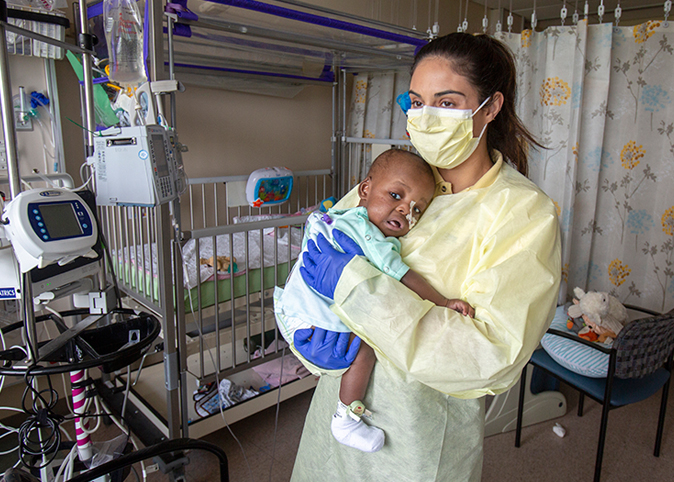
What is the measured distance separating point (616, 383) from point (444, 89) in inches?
65.0

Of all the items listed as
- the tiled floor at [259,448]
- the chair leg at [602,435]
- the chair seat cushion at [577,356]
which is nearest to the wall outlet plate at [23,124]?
the tiled floor at [259,448]

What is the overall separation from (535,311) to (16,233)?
1071mm

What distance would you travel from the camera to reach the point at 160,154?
1.37 m

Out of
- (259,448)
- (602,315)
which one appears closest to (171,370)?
(259,448)

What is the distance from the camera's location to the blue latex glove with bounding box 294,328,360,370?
97cm

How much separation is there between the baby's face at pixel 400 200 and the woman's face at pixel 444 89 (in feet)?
0.50

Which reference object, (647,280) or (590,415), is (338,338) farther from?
(647,280)

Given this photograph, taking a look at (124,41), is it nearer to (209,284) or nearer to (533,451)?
(209,284)

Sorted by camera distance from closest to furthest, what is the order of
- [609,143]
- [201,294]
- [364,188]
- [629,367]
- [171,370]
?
[364,188] < [171,370] < [629,367] < [201,294] < [609,143]

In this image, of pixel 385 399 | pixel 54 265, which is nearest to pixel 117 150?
pixel 54 265

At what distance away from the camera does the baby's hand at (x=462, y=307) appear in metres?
0.85

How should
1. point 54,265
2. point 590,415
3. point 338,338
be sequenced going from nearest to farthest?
point 338,338
point 54,265
point 590,415

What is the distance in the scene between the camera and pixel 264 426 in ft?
7.59

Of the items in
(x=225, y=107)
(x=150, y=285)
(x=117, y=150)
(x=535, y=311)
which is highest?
(x=225, y=107)
